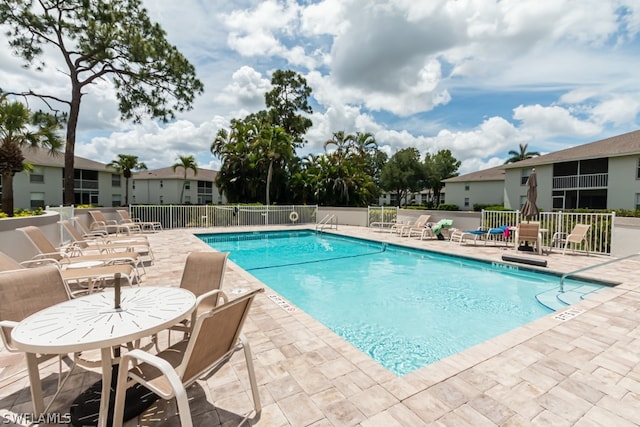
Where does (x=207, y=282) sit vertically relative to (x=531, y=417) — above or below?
above

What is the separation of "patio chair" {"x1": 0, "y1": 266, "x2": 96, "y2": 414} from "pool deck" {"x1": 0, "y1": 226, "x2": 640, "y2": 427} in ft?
1.11

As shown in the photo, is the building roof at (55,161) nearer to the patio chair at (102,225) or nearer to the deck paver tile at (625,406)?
the patio chair at (102,225)

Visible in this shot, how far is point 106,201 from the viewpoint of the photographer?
29406mm

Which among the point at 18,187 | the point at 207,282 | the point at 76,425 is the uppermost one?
the point at 18,187

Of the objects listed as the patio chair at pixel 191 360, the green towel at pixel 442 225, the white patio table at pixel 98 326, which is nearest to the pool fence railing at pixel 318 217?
the green towel at pixel 442 225

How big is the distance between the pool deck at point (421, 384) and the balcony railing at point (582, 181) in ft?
73.0

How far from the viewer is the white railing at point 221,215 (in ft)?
49.0

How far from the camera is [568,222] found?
9375mm

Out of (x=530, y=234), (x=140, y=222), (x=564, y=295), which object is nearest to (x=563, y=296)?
(x=564, y=295)

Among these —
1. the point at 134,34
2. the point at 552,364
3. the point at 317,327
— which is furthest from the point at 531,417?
the point at 134,34

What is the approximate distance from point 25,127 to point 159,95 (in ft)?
27.2

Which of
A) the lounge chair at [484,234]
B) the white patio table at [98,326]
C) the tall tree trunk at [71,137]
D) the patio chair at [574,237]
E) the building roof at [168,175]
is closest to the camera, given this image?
the white patio table at [98,326]

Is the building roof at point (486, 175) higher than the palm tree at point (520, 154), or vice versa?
the palm tree at point (520, 154)

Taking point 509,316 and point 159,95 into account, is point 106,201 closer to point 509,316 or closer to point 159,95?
point 159,95
